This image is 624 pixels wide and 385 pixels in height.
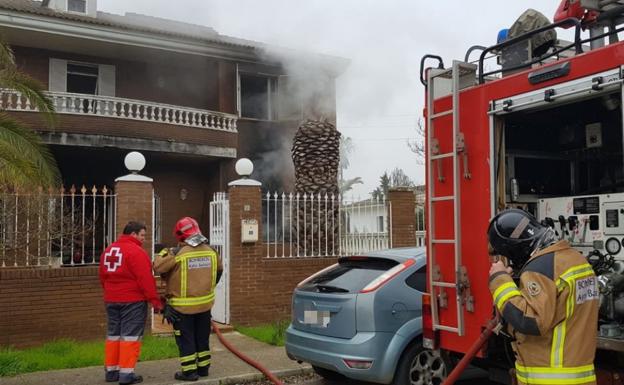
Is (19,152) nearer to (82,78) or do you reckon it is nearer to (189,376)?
(189,376)

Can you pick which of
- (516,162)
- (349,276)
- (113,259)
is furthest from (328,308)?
(113,259)

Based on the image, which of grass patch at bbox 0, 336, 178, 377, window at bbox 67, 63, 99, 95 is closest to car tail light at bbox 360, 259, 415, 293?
grass patch at bbox 0, 336, 178, 377

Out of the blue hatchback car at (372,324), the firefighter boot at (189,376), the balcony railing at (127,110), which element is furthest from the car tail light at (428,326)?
the balcony railing at (127,110)

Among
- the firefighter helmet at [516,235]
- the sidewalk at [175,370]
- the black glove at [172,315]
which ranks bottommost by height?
the sidewalk at [175,370]

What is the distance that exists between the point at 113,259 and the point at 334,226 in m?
5.12

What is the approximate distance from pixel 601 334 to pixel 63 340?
23.0 feet

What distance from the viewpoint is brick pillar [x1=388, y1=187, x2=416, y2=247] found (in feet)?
36.1

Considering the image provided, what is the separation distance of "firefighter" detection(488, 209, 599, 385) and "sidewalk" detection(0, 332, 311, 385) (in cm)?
428

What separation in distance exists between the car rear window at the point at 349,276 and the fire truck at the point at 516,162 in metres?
0.97

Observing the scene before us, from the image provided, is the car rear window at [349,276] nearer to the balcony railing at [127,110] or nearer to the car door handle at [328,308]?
the car door handle at [328,308]

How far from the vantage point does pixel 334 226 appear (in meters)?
10.8

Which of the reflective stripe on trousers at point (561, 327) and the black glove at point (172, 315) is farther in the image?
the black glove at point (172, 315)

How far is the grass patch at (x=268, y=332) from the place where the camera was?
849cm

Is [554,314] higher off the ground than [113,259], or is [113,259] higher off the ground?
[113,259]
